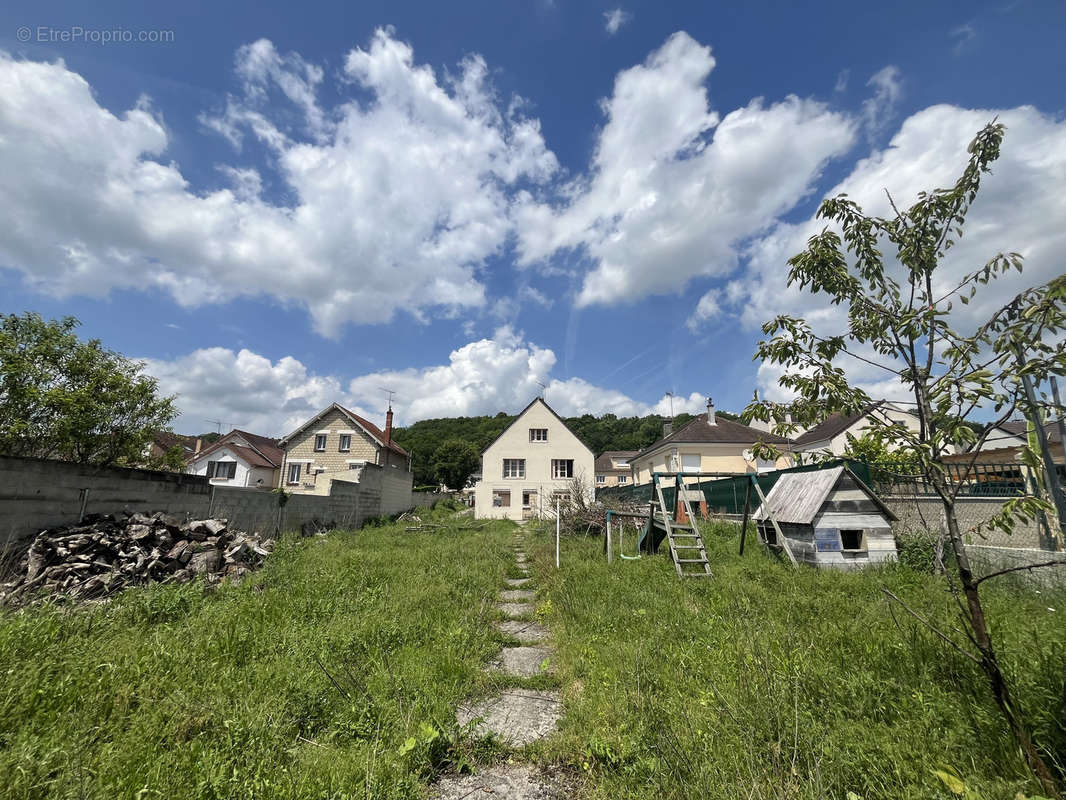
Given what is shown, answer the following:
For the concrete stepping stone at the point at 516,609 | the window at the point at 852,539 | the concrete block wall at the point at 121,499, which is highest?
the concrete block wall at the point at 121,499

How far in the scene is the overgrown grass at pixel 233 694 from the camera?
2.56m

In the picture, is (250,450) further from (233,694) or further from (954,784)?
(954,784)

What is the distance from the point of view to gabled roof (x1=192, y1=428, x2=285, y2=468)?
1299 inches

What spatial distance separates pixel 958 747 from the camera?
8.32 ft

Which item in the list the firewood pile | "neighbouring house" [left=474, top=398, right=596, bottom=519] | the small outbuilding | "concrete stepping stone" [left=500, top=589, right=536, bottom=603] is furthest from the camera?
"neighbouring house" [left=474, top=398, right=596, bottom=519]

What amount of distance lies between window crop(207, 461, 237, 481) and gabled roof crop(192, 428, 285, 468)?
85cm

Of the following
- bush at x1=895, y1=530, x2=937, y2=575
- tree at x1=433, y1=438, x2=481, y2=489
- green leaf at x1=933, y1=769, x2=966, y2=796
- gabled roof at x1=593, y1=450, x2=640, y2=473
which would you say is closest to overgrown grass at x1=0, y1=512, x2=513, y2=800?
green leaf at x1=933, y1=769, x2=966, y2=796

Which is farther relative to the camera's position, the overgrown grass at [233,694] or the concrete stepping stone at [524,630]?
the concrete stepping stone at [524,630]

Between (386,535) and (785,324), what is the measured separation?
51.2 feet

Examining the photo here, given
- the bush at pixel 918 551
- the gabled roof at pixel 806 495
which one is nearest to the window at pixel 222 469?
the gabled roof at pixel 806 495

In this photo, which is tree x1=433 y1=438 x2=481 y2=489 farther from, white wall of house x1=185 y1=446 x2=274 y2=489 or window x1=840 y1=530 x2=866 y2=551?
window x1=840 y1=530 x2=866 y2=551

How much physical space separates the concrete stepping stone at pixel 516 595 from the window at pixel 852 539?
602 cm

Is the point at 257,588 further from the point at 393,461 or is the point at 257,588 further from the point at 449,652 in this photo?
the point at 393,461

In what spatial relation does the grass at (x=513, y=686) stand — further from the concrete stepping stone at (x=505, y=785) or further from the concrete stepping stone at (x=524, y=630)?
the concrete stepping stone at (x=524, y=630)
